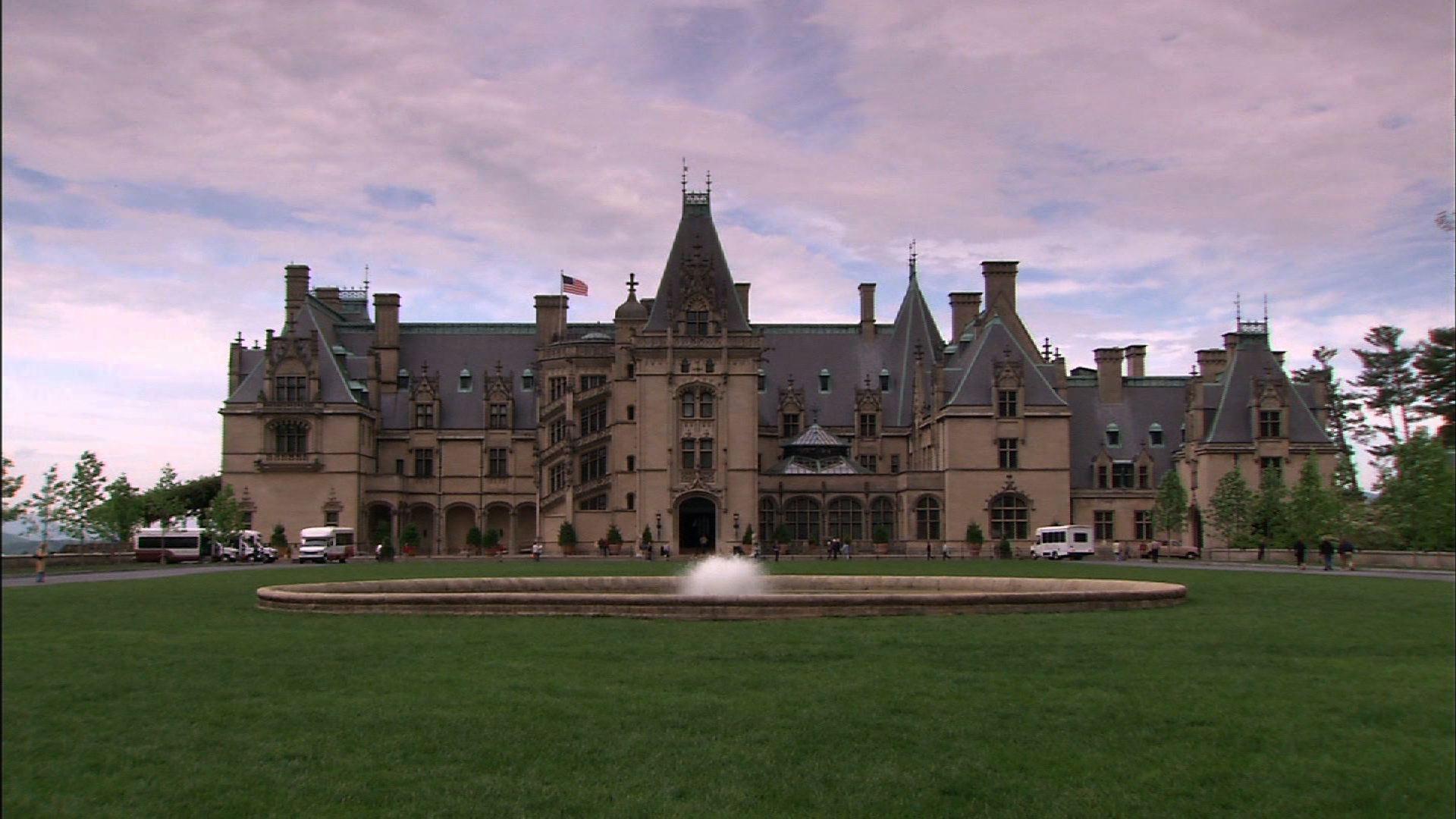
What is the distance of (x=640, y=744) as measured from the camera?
1474 centimetres

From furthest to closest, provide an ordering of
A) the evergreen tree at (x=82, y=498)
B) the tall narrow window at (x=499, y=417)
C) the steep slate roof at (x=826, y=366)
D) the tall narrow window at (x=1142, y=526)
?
the tall narrow window at (x=499, y=417)
the steep slate roof at (x=826, y=366)
the tall narrow window at (x=1142, y=526)
the evergreen tree at (x=82, y=498)

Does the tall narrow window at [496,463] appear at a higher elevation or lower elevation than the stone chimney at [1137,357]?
lower

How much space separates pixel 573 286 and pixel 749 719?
71.6 metres

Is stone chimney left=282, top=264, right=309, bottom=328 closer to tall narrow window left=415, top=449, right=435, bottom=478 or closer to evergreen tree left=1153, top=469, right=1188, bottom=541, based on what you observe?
tall narrow window left=415, top=449, right=435, bottom=478

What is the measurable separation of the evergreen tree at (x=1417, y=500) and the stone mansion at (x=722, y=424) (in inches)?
1299

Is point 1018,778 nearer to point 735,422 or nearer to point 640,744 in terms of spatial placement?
point 640,744

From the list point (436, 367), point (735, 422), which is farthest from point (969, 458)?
point (436, 367)

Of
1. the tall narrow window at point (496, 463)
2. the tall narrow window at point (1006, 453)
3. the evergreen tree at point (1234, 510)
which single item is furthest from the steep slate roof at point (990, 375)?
the tall narrow window at point (496, 463)

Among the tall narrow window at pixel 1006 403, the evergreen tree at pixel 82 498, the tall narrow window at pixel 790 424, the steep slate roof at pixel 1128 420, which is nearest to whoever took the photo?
the evergreen tree at pixel 82 498

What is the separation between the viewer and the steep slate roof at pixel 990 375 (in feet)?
265

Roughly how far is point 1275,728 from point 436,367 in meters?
84.6

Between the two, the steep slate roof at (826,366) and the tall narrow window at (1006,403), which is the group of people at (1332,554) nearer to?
the tall narrow window at (1006,403)

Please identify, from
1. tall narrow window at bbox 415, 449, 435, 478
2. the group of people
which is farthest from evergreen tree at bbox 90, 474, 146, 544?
the group of people

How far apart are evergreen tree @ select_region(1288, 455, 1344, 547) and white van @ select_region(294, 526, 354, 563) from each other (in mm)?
50686
